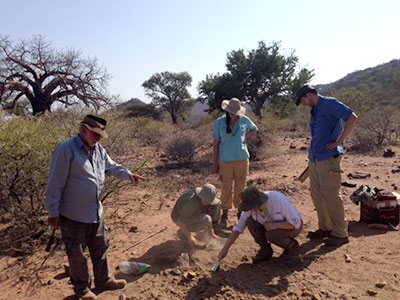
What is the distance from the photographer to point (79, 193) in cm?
267

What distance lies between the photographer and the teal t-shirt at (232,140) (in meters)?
4.41

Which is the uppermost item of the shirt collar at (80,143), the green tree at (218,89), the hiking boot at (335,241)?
the green tree at (218,89)

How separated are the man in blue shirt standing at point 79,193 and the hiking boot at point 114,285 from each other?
23 cm

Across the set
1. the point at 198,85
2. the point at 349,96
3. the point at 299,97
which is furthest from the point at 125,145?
the point at 349,96

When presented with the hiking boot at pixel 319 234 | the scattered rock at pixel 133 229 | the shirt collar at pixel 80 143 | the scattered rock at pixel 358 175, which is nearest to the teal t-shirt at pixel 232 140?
the hiking boot at pixel 319 234

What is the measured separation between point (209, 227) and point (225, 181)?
793mm

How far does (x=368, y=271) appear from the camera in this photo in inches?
127

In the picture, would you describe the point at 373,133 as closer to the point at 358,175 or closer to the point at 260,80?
the point at 358,175

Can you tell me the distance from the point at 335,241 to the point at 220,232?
140 cm

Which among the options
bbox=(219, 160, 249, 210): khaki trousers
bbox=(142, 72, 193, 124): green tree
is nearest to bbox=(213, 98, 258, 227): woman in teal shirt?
bbox=(219, 160, 249, 210): khaki trousers

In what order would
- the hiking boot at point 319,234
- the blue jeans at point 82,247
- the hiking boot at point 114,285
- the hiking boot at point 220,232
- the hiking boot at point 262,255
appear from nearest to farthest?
the blue jeans at point 82,247
the hiking boot at point 114,285
the hiking boot at point 262,255
the hiking boot at point 319,234
the hiking boot at point 220,232

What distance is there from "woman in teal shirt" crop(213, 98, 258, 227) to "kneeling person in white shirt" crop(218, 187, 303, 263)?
3.74 feet

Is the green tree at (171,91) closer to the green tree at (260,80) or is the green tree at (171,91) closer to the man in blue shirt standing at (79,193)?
the green tree at (260,80)

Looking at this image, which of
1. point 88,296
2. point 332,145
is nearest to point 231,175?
point 332,145
